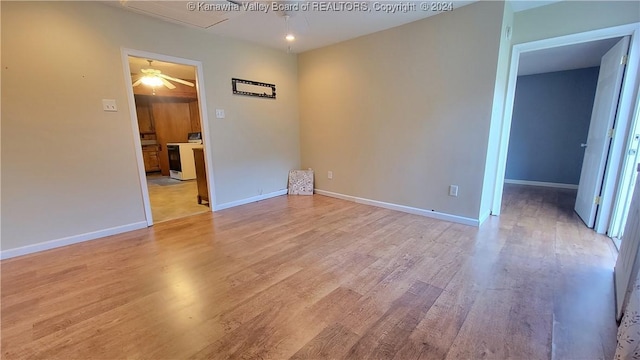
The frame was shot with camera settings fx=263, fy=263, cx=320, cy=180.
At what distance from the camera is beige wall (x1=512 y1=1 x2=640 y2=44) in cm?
251

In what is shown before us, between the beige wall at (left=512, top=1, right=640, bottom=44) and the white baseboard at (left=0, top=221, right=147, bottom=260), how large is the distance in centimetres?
500

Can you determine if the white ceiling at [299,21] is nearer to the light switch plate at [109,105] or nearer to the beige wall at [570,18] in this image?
the beige wall at [570,18]

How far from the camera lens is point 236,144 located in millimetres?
3984

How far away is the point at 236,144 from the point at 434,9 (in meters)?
3.07

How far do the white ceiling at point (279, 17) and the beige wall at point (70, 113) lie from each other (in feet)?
1.01

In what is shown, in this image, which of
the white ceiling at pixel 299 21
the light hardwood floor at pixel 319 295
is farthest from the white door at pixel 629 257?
the white ceiling at pixel 299 21

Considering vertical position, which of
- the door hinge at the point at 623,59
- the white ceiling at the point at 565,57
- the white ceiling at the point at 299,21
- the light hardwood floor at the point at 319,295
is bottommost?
the light hardwood floor at the point at 319,295

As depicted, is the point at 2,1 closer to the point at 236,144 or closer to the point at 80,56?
the point at 80,56

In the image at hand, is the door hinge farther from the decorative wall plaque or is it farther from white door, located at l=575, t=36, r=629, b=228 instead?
the decorative wall plaque

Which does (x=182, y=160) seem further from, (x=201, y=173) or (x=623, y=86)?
(x=623, y=86)

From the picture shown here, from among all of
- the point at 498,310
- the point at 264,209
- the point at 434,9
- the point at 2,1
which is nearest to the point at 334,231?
the point at 264,209

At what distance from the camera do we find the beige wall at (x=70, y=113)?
7.73 ft

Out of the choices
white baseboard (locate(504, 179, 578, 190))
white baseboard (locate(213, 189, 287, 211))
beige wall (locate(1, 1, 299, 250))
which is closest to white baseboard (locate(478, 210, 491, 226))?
white baseboard (locate(504, 179, 578, 190))

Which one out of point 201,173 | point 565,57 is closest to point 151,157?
point 201,173
